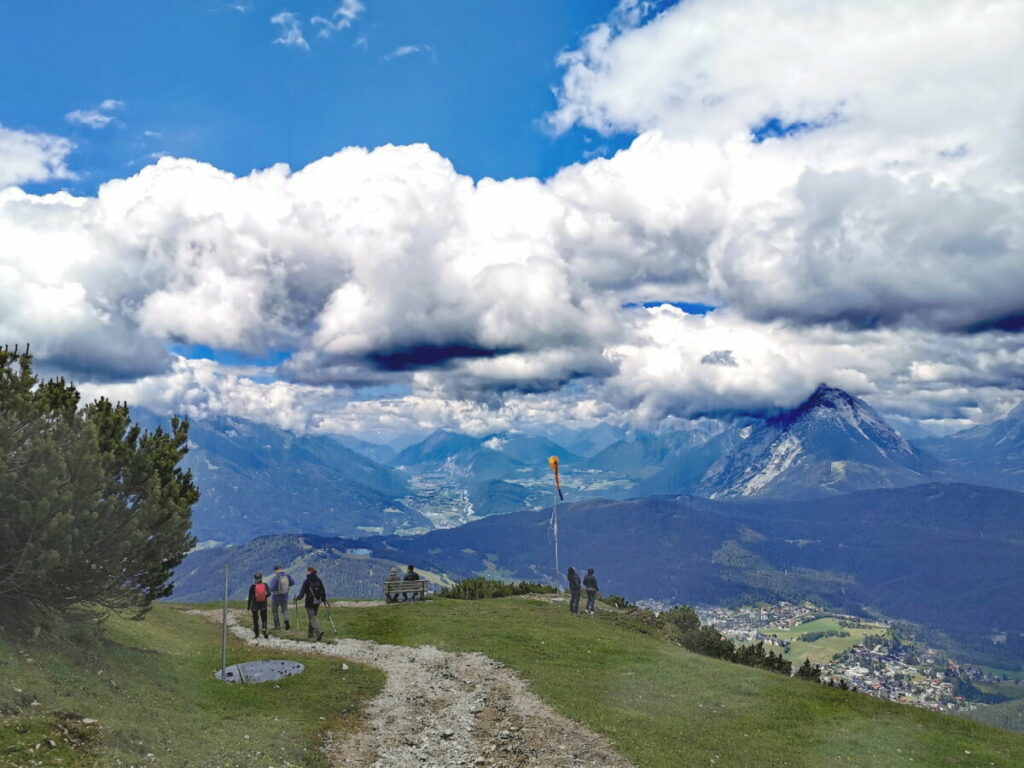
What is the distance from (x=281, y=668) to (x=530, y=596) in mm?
31239

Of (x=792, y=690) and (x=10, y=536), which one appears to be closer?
(x=10, y=536)

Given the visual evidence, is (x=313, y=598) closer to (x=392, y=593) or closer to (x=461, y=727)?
(x=392, y=593)

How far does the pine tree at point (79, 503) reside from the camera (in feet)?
65.0

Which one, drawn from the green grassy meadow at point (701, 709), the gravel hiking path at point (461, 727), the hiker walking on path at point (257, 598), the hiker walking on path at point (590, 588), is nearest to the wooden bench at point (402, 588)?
the green grassy meadow at point (701, 709)

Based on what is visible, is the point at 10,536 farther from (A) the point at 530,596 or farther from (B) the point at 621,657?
(A) the point at 530,596

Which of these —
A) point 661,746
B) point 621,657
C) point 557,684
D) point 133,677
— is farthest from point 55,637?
point 621,657

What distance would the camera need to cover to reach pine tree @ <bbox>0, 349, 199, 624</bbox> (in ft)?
65.0

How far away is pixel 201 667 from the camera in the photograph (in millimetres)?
27484

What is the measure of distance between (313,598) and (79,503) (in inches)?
657

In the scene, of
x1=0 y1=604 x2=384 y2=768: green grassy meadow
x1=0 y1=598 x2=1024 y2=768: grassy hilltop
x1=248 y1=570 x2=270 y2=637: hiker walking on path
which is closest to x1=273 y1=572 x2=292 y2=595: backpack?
x1=248 y1=570 x2=270 y2=637: hiker walking on path

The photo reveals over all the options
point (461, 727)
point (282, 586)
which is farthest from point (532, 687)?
point (282, 586)

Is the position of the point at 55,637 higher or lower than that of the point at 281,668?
higher

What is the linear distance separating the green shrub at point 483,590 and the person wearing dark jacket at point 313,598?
22038mm

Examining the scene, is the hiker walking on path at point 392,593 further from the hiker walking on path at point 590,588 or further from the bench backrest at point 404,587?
the hiker walking on path at point 590,588
